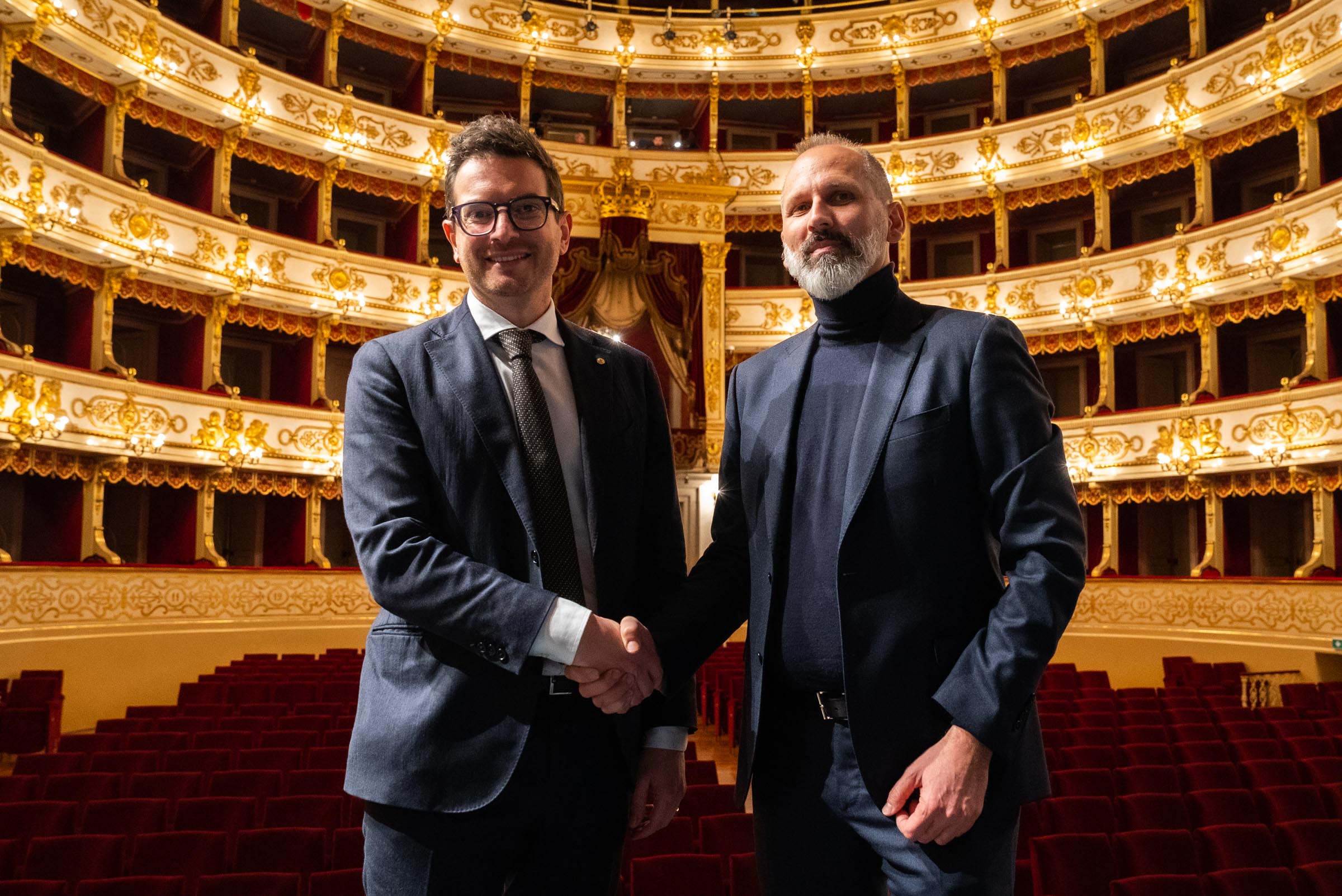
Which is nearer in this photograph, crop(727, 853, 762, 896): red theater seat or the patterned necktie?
the patterned necktie

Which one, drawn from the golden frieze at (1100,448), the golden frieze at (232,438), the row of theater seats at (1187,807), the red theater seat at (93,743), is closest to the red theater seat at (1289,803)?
the row of theater seats at (1187,807)

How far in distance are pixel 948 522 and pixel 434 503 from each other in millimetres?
967

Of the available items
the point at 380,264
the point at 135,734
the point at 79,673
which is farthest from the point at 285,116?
the point at 135,734

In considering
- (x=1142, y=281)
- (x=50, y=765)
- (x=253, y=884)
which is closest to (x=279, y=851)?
(x=253, y=884)

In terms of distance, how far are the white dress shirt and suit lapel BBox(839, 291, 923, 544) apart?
51cm

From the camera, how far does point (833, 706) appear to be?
186 centimetres

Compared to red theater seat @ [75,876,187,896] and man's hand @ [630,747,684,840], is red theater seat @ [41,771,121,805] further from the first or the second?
man's hand @ [630,747,684,840]

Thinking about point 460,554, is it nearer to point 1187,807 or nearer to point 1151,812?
point 1151,812

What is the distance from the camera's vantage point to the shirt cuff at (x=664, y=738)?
1968 millimetres

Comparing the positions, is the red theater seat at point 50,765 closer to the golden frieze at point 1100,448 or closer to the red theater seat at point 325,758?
the red theater seat at point 325,758

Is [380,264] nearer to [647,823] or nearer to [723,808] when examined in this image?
[723,808]

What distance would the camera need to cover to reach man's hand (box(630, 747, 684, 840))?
6.41 feet

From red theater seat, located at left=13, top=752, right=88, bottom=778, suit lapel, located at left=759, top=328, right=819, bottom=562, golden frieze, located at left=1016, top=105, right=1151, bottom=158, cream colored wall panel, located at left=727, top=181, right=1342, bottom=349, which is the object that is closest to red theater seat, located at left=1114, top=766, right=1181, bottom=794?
suit lapel, located at left=759, top=328, right=819, bottom=562

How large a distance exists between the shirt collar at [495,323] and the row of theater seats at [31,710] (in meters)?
7.74
